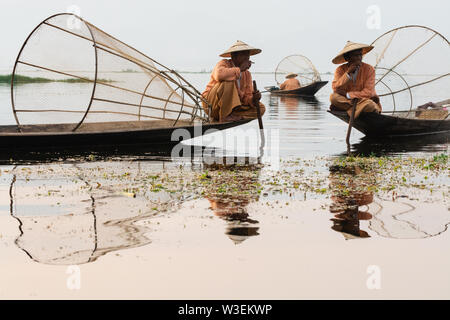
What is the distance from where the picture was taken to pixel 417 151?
27.4 feet

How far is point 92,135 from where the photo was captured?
7.78 m

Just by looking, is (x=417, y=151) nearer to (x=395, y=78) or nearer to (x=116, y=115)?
(x=395, y=78)

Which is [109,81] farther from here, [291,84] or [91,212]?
[291,84]

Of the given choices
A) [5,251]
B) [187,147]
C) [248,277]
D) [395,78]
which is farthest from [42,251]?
[395,78]

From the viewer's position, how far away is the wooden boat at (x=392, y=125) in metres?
9.23

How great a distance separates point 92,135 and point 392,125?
5052mm

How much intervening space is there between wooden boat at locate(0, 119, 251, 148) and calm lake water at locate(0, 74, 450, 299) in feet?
3.59

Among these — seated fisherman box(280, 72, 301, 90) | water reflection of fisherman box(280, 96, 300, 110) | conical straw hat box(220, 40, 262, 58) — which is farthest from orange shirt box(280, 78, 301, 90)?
conical straw hat box(220, 40, 262, 58)

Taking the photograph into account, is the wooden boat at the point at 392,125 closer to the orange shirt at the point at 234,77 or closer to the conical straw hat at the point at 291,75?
the orange shirt at the point at 234,77

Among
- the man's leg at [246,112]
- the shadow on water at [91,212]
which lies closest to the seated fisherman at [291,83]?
the man's leg at [246,112]

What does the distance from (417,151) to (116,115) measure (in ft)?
15.4

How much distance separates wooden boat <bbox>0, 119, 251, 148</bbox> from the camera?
Result: 746cm

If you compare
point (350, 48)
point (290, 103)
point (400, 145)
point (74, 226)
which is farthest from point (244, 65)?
point (290, 103)

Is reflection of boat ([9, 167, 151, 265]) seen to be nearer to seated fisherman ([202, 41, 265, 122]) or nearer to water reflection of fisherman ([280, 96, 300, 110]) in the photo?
seated fisherman ([202, 41, 265, 122])
